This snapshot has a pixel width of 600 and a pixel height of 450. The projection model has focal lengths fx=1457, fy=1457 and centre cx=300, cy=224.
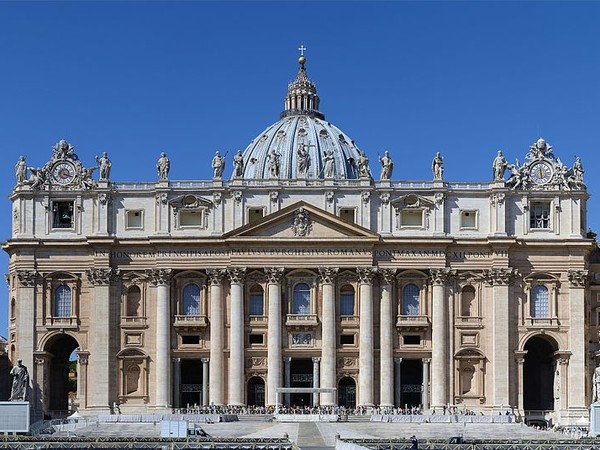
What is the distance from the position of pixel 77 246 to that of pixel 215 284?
1217 centimetres

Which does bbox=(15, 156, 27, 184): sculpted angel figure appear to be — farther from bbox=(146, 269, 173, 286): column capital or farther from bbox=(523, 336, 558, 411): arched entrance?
bbox=(523, 336, 558, 411): arched entrance

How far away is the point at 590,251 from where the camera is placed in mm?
122312

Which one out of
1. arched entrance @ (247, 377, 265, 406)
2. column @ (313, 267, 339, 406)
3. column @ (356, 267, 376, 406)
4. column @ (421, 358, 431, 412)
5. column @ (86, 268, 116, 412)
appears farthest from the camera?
arched entrance @ (247, 377, 265, 406)

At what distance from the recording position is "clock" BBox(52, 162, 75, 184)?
404 feet

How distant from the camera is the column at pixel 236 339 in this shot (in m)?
118

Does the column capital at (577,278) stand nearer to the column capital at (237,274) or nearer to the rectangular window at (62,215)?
the column capital at (237,274)

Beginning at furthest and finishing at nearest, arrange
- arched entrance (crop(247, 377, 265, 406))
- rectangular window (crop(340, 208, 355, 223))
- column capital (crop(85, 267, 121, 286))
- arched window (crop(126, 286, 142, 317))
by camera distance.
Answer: arched window (crop(126, 286, 142, 317)), rectangular window (crop(340, 208, 355, 223)), arched entrance (crop(247, 377, 265, 406)), column capital (crop(85, 267, 121, 286))

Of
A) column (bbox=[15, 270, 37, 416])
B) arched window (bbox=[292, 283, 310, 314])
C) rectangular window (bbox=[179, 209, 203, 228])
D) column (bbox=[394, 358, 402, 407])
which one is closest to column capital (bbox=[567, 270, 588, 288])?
column (bbox=[394, 358, 402, 407])

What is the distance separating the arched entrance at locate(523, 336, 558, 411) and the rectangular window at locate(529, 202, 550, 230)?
9760mm

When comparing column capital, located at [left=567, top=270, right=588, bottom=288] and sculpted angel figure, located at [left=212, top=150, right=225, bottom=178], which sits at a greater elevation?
sculpted angel figure, located at [left=212, top=150, right=225, bottom=178]

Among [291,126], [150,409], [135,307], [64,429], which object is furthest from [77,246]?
[291,126]

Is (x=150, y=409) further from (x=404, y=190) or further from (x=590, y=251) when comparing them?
(x=590, y=251)

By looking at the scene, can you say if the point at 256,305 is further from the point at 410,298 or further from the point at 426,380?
the point at 426,380

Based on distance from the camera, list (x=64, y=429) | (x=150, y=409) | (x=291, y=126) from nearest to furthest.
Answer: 1. (x=64, y=429)
2. (x=150, y=409)
3. (x=291, y=126)
